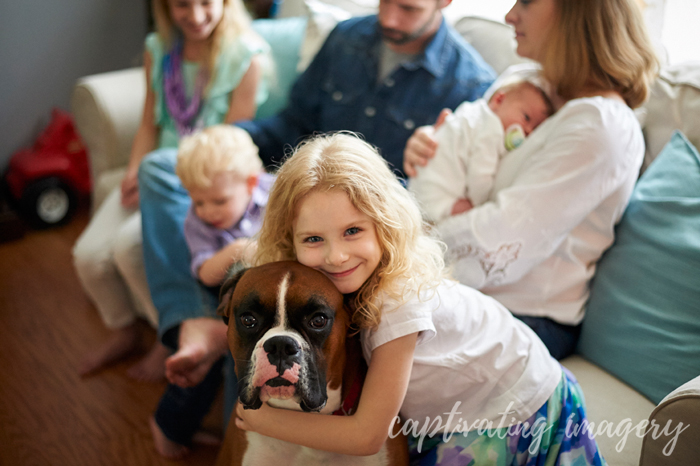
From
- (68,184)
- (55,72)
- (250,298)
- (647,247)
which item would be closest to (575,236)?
(647,247)

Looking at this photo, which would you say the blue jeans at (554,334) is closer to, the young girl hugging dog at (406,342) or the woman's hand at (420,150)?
the young girl hugging dog at (406,342)

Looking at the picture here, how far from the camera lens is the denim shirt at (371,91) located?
149 cm

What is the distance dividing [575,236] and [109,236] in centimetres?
139

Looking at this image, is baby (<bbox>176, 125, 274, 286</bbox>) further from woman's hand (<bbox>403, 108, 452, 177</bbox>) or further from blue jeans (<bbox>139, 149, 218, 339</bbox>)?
woman's hand (<bbox>403, 108, 452, 177</bbox>)

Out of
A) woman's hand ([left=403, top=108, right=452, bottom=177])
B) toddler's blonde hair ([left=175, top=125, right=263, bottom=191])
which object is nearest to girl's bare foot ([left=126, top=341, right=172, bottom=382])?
toddler's blonde hair ([left=175, top=125, right=263, bottom=191])

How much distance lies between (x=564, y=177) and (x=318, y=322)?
0.63m

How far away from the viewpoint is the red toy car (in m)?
2.39

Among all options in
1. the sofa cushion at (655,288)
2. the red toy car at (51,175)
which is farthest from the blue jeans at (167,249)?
the red toy car at (51,175)

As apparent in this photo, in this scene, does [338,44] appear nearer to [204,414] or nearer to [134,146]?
[134,146]

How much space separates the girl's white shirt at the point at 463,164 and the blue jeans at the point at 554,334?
0.31 metres

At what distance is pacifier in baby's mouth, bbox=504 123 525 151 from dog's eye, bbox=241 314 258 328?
771 millimetres

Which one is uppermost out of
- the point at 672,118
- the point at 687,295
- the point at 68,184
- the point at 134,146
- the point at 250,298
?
the point at 672,118

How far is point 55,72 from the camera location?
2.60 metres

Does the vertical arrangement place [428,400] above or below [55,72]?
above
